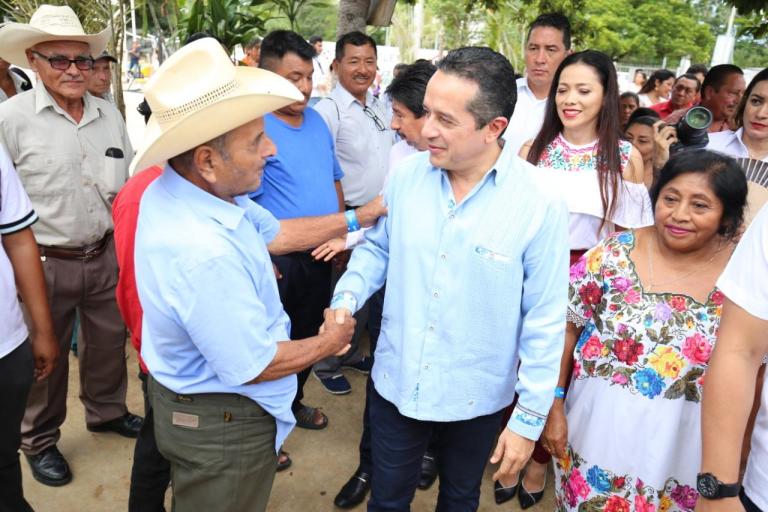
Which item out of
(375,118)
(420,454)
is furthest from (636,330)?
(375,118)

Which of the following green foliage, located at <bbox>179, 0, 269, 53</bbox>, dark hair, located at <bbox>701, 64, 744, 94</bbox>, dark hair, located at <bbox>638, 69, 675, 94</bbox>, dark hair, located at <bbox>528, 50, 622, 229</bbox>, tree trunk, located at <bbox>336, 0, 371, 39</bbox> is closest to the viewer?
dark hair, located at <bbox>528, 50, 622, 229</bbox>

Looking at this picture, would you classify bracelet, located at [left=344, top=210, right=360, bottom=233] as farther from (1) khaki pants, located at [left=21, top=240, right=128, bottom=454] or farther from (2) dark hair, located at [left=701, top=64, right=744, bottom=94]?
(2) dark hair, located at [left=701, top=64, right=744, bottom=94]

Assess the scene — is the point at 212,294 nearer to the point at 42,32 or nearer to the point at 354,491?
the point at 354,491

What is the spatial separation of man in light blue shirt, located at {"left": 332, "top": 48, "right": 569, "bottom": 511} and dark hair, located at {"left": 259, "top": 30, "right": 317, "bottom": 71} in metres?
1.43

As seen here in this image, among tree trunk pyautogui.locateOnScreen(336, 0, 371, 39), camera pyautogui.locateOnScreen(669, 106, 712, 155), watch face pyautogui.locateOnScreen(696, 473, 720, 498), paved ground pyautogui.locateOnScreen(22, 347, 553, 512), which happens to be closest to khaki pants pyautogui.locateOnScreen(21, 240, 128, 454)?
paved ground pyautogui.locateOnScreen(22, 347, 553, 512)

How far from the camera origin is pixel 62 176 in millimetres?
2807

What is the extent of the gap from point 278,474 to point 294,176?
1.58m

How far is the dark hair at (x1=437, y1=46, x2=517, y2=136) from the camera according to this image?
1721mm

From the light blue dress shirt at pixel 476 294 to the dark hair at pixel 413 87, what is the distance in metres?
0.80

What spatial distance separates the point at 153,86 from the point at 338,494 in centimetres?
214

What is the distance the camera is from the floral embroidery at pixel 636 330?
1919 mm

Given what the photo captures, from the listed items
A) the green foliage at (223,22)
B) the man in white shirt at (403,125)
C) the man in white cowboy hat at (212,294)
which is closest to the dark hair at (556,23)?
the man in white shirt at (403,125)

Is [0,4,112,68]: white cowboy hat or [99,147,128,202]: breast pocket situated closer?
[0,4,112,68]: white cowboy hat

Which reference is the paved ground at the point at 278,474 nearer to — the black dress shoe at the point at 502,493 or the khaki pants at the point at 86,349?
the black dress shoe at the point at 502,493
